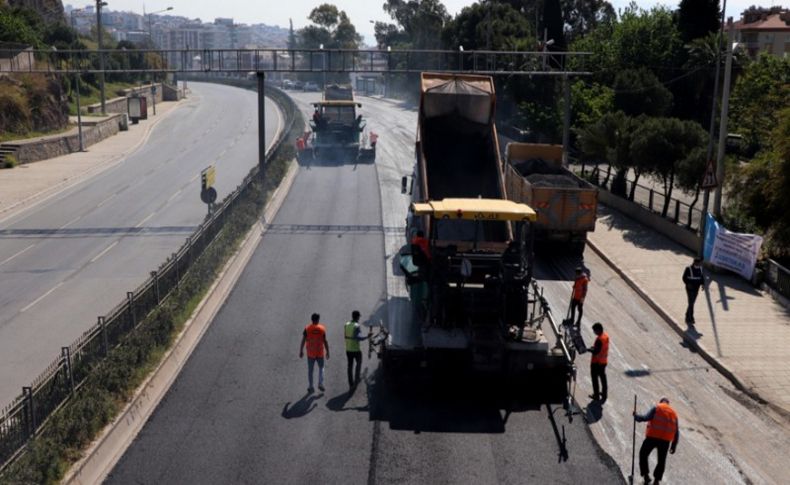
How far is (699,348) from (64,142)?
1822 inches

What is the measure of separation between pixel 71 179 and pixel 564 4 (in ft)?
230

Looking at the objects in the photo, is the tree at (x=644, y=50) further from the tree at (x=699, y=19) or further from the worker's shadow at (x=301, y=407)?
the worker's shadow at (x=301, y=407)

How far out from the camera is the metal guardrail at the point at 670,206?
102 feet

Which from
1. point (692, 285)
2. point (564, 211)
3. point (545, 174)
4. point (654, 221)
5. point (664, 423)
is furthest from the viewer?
point (654, 221)

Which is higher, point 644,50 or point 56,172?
point 644,50

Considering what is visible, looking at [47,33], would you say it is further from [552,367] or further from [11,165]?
[552,367]

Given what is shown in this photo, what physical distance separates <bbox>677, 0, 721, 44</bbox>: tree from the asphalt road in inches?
1106

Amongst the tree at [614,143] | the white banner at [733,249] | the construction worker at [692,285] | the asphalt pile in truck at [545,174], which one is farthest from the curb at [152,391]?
the tree at [614,143]

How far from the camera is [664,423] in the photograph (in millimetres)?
13109

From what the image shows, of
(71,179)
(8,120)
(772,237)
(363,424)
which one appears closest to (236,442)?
(363,424)

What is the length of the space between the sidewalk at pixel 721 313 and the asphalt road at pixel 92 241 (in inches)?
554

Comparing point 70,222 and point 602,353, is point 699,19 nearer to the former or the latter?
point 70,222

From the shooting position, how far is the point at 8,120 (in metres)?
55.0

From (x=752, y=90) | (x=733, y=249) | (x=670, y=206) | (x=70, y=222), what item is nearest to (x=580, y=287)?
(x=733, y=249)
